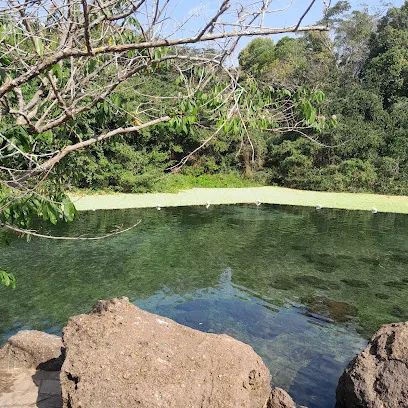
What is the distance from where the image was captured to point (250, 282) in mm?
5664

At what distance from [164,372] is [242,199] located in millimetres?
10056

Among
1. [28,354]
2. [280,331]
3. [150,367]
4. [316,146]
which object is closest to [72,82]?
[150,367]

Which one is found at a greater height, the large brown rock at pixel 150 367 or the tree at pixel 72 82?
the tree at pixel 72 82

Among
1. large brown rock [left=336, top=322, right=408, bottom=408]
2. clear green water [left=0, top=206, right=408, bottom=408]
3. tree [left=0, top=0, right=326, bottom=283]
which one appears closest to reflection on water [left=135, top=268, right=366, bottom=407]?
clear green water [left=0, top=206, right=408, bottom=408]

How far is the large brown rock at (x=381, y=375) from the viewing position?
8.04ft

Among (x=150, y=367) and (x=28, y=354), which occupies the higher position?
(x=150, y=367)

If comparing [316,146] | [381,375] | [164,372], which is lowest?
[381,375]

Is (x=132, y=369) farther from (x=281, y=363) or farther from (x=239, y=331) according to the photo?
(x=239, y=331)

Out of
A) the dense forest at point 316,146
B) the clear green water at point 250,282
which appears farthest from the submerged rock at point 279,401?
the dense forest at point 316,146

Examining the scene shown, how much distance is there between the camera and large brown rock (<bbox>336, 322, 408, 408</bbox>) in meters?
2.45

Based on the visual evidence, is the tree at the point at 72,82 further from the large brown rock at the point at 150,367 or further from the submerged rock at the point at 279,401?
the submerged rock at the point at 279,401

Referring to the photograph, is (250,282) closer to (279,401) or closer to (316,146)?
(279,401)

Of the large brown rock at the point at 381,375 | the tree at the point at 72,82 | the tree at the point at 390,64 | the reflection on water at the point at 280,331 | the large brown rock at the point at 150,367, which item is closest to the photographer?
the tree at the point at 72,82

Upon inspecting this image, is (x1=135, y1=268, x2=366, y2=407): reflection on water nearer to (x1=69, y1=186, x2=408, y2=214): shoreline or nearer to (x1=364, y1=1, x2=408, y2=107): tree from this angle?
(x1=69, y1=186, x2=408, y2=214): shoreline
